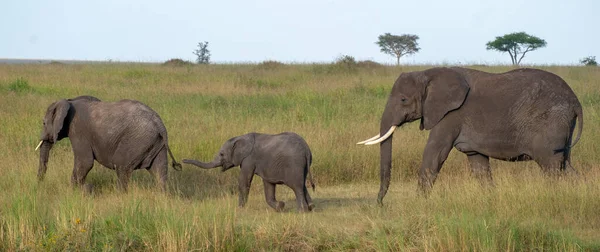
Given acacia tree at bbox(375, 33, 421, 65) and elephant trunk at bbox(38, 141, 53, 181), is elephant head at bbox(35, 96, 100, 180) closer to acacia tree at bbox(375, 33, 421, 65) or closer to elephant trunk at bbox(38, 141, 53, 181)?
elephant trunk at bbox(38, 141, 53, 181)

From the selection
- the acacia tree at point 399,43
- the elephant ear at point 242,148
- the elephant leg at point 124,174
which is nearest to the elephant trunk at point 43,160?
the elephant leg at point 124,174

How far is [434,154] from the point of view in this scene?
8.16 m

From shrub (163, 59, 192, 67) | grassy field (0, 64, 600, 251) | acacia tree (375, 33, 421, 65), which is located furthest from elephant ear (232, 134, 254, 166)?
acacia tree (375, 33, 421, 65)

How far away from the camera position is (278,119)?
13281 millimetres

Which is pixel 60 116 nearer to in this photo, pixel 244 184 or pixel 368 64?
pixel 244 184

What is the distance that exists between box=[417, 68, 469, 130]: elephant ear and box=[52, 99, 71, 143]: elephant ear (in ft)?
11.8

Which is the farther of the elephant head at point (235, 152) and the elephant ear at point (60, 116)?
the elephant ear at point (60, 116)

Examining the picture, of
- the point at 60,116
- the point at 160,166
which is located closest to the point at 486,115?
the point at 160,166

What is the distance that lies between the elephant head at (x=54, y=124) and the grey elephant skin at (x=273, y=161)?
1395 mm

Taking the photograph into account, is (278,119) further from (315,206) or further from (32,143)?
(315,206)

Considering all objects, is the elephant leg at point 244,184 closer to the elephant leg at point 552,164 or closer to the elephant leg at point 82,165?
the elephant leg at point 82,165

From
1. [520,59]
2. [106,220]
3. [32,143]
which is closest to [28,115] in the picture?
[32,143]

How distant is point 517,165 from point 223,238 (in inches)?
206

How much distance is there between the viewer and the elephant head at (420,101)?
8.23 m
